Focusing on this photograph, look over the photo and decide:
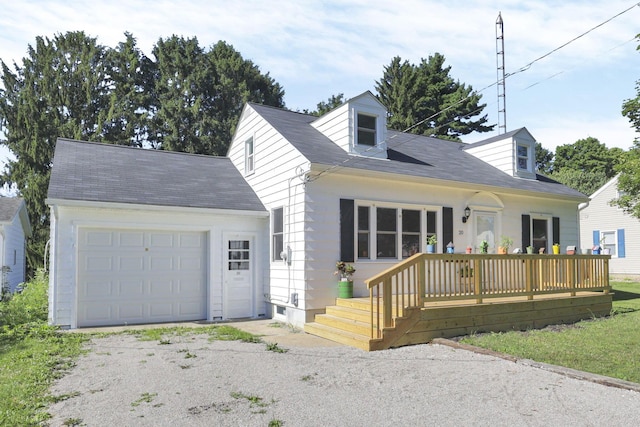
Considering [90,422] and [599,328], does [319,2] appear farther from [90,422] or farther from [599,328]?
[599,328]

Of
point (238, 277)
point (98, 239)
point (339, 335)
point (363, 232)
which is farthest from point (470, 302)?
point (98, 239)

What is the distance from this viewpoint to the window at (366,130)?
11.2 metres

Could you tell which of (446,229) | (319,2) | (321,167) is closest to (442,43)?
(319,2)

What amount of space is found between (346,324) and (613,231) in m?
21.5

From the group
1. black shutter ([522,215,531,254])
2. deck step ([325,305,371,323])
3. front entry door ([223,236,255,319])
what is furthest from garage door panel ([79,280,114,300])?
black shutter ([522,215,531,254])

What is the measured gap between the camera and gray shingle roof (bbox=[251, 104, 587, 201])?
10258 millimetres

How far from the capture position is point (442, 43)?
8.29 m

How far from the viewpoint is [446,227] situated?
36.7ft

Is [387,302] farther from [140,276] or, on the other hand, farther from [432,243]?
[140,276]

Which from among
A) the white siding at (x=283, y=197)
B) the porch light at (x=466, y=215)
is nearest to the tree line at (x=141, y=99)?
the porch light at (x=466, y=215)

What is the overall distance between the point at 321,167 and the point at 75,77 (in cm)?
2299

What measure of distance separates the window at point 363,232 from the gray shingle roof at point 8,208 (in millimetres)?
13734

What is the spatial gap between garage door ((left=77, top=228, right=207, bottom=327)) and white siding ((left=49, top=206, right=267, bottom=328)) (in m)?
0.23

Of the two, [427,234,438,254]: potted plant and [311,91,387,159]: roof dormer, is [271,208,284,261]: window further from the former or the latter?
[427,234,438,254]: potted plant
